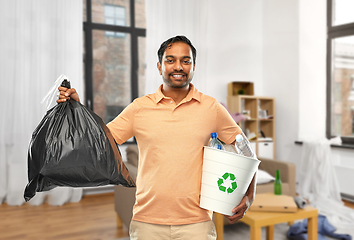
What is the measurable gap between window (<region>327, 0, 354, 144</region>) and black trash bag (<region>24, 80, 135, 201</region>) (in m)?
3.82

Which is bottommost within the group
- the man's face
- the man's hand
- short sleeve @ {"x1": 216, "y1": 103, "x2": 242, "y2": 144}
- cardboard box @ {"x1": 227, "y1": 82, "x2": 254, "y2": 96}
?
the man's hand

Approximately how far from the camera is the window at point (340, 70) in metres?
3.81

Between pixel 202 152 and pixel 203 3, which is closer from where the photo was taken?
pixel 202 152

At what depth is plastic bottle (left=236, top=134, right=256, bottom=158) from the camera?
96 centimetres

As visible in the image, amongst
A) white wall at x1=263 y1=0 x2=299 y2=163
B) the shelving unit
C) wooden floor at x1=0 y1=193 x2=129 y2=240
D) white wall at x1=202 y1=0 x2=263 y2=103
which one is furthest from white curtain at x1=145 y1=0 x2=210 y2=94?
wooden floor at x1=0 y1=193 x2=129 y2=240

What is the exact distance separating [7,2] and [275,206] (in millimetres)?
3462

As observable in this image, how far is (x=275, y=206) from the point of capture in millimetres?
1796

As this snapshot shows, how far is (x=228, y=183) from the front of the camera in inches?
35.9

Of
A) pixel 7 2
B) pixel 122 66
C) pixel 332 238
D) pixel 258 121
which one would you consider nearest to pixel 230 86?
pixel 258 121

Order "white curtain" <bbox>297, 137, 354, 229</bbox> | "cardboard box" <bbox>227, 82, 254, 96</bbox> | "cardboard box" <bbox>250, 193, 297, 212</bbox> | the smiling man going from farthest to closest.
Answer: "cardboard box" <bbox>227, 82, 254, 96</bbox> → "white curtain" <bbox>297, 137, 354, 229</bbox> → "cardboard box" <bbox>250, 193, 297, 212</bbox> → the smiling man

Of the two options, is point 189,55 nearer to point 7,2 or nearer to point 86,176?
point 86,176

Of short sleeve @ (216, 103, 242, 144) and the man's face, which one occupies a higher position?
the man's face

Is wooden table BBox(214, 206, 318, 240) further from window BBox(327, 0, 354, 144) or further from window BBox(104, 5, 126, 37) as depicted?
window BBox(104, 5, 126, 37)

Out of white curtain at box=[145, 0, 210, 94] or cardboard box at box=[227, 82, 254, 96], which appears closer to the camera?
white curtain at box=[145, 0, 210, 94]
